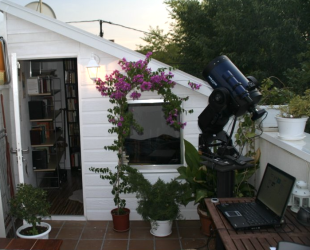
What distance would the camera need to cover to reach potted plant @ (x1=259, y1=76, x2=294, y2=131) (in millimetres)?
3291

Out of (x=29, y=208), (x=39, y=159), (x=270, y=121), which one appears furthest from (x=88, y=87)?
(x=270, y=121)

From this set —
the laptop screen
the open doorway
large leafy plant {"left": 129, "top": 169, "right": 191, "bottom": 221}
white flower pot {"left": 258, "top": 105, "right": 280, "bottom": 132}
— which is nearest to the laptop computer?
the laptop screen

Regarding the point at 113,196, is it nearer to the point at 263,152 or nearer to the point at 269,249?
the point at 263,152

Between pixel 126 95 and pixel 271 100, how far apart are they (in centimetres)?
178

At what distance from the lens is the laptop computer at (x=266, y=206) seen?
1.92 metres

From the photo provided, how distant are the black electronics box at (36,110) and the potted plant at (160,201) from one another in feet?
7.15

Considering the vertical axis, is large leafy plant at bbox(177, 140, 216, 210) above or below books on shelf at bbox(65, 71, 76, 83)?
below

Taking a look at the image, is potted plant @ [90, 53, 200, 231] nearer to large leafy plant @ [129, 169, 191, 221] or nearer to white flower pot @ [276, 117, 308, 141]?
large leafy plant @ [129, 169, 191, 221]

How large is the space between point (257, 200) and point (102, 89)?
2159mm

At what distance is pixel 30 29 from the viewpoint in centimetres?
374

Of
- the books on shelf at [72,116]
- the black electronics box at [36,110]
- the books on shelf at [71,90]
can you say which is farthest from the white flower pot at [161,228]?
the books on shelf at [71,90]

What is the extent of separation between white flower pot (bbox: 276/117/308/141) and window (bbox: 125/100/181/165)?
1573mm

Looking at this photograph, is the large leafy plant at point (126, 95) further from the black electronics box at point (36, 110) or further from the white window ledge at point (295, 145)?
the black electronics box at point (36, 110)

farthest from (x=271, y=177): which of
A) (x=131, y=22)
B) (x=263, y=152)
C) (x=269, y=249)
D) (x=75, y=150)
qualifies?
(x=131, y=22)
